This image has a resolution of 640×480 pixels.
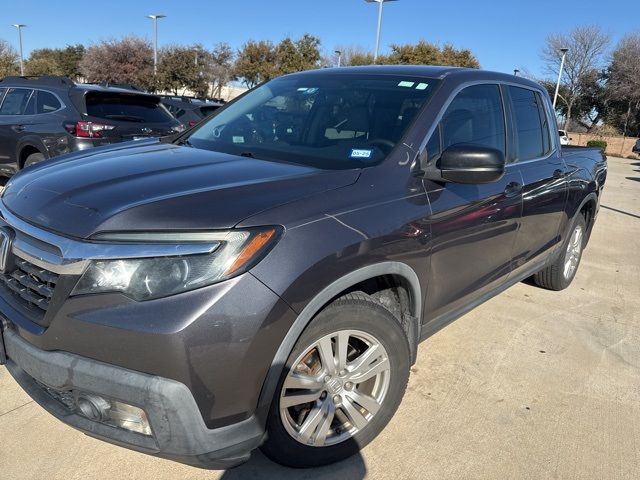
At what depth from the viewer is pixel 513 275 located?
3.72 metres

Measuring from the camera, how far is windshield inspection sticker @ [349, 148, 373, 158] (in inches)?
102

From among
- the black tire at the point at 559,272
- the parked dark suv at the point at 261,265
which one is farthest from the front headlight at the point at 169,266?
the black tire at the point at 559,272

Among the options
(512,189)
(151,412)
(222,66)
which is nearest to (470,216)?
(512,189)

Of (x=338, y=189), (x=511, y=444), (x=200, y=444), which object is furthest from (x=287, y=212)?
(x=511, y=444)

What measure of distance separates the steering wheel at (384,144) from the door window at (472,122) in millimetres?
210

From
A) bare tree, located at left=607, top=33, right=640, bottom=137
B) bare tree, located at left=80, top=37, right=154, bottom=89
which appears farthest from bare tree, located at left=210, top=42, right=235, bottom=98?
bare tree, located at left=607, top=33, right=640, bottom=137

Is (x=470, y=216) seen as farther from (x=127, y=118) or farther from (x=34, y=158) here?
(x=34, y=158)

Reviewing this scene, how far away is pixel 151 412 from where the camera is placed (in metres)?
1.77

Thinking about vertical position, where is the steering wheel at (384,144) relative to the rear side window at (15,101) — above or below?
above

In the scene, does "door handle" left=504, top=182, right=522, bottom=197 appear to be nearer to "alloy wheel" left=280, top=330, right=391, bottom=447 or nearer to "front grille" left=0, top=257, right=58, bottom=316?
"alloy wheel" left=280, top=330, right=391, bottom=447

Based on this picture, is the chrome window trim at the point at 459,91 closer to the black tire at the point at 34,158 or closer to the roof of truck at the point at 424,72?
the roof of truck at the point at 424,72

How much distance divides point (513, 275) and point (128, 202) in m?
2.76

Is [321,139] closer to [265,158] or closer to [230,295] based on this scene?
[265,158]

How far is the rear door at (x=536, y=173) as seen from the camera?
11.8 feet
